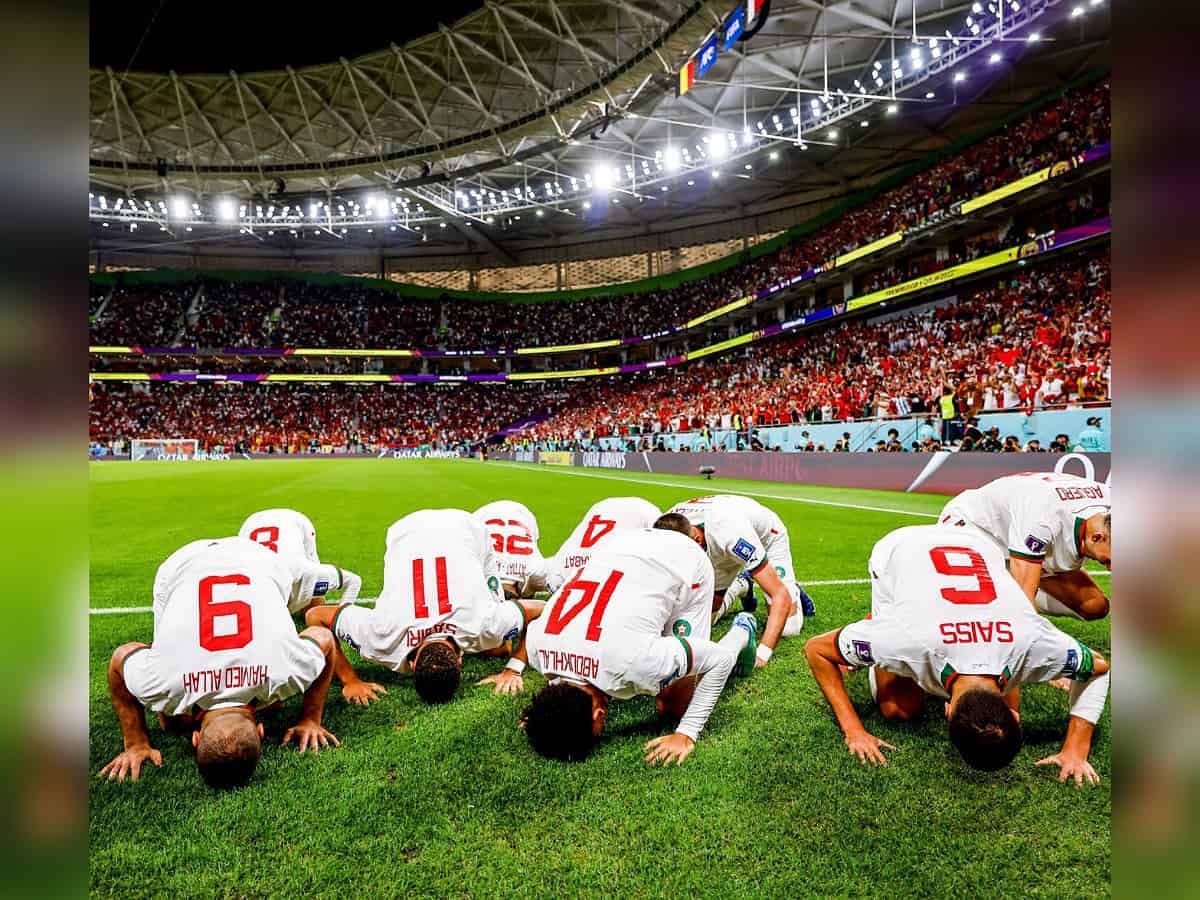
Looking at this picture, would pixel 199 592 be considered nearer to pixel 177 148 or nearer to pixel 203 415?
pixel 177 148

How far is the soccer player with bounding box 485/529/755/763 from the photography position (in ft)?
10.2

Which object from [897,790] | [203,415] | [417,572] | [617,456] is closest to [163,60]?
[617,456]

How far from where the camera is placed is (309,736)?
3309mm

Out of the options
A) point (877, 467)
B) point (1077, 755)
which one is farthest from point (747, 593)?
point (877, 467)

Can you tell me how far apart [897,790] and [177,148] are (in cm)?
4379

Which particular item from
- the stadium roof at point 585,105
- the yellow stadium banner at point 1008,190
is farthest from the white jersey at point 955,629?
the yellow stadium banner at point 1008,190

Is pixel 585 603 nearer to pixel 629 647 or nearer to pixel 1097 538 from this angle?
pixel 629 647

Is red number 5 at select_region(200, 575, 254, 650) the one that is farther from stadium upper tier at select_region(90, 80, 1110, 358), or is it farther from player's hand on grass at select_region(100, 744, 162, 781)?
stadium upper tier at select_region(90, 80, 1110, 358)

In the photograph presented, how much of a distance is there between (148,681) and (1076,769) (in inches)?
155

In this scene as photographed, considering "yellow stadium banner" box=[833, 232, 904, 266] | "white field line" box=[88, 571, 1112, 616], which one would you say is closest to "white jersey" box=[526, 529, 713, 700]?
"white field line" box=[88, 571, 1112, 616]

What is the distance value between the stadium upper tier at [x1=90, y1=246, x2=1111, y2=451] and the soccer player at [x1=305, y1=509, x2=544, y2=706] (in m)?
2.45

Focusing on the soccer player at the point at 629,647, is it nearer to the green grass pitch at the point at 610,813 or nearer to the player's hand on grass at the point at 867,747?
the green grass pitch at the point at 610,813

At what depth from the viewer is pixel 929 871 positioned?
236cm
